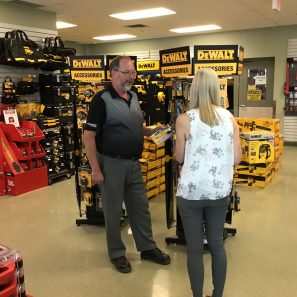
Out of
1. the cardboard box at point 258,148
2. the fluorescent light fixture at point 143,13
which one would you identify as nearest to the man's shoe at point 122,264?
the cardboard box at point 258,148

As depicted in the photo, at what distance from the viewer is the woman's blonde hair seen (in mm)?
2027

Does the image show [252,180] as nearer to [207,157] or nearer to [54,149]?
[54,149]

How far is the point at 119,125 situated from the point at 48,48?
4.16 meters

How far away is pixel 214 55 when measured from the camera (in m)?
3.49

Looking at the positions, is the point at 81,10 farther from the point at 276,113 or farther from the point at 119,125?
the point at 276,113

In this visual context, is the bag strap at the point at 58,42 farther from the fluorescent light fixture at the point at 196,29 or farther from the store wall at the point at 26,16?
the fluorescent light fixture at the point at 196,29

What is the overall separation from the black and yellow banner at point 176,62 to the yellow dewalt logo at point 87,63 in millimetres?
746

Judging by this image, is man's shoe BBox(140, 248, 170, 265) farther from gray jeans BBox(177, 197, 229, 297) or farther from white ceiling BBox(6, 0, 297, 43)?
white ceiling BBox(6, 0, 297, 43)

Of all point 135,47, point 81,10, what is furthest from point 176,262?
point 135,47

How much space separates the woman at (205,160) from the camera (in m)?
2.05

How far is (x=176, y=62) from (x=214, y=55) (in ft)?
1.39

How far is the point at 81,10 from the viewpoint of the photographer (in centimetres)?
702

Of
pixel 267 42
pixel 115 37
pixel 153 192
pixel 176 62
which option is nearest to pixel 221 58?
pixel 176 62

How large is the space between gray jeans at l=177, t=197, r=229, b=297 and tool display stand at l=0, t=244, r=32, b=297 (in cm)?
97
